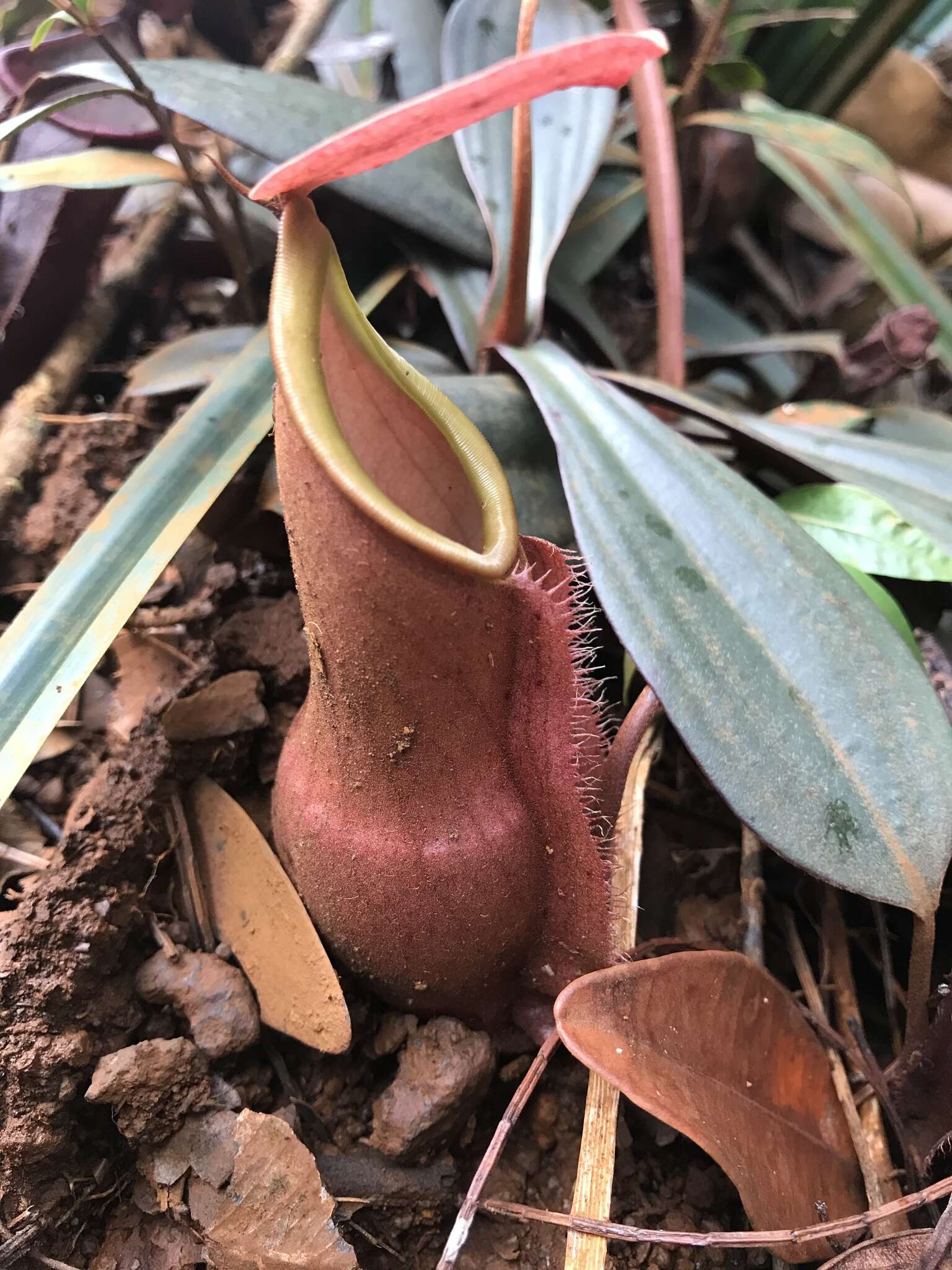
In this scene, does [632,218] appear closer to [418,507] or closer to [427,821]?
[418,507]

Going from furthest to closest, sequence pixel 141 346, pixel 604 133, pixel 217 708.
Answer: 1. pixel 141 346
2. pixel 604 133
3. pixel 217 708

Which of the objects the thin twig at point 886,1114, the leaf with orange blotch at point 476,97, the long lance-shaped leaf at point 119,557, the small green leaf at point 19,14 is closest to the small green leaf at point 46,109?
the small green leaf at point 19,14

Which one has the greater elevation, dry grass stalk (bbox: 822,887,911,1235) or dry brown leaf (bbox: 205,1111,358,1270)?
dry grass stalk (bbox: 822,887,911,1235)

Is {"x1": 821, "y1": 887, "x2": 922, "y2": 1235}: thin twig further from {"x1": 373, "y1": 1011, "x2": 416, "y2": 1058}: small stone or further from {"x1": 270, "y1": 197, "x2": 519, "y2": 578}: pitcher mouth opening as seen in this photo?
{"x1": 270, "y1": 197, "x2": 519, "y2": 578}: pitcher mouth opening

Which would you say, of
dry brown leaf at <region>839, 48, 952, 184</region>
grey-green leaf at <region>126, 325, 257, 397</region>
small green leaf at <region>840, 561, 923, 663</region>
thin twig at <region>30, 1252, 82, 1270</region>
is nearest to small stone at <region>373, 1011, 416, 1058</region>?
thin twig at <region>30, 1252, 82, 1270</region>

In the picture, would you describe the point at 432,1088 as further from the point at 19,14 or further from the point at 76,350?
the point at 19,14

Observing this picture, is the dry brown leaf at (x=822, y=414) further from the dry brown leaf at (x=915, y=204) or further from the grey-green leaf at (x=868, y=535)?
the dry brown leaf at (x=915, y=204)

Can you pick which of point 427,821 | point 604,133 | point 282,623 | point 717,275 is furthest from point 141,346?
point 717,275
